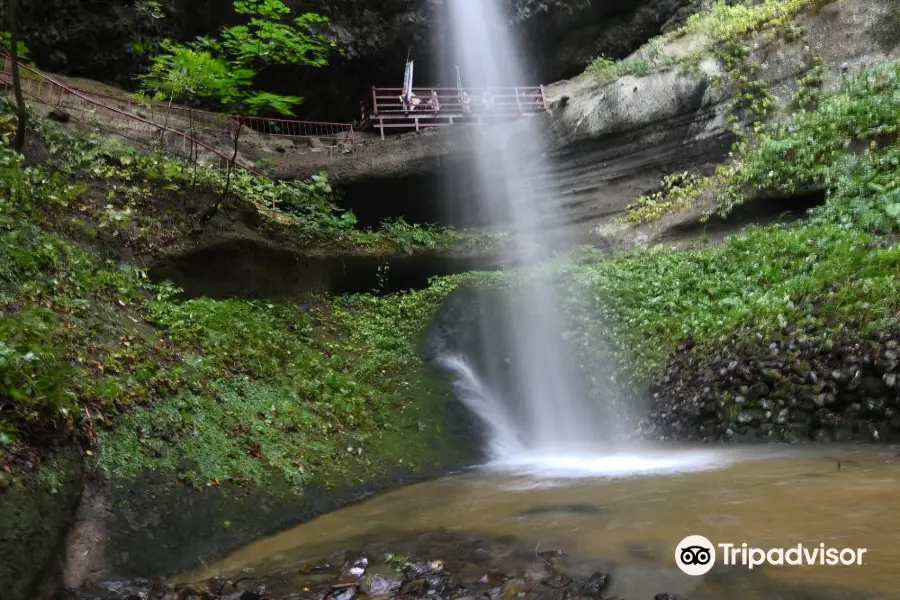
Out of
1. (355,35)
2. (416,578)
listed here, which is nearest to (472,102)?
(355,35)

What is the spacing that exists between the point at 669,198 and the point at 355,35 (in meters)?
11.7

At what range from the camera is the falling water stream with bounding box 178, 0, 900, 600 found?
3400 mm

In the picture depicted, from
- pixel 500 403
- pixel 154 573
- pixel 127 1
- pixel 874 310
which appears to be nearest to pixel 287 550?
pixel 154 573

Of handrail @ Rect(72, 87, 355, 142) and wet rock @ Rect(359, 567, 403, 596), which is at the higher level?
handrail @ Rect(72, 87, 355, 142)

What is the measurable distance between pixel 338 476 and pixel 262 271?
5.99 meters

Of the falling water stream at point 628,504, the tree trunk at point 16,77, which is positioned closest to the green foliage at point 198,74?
the tree trunk at point 16,77

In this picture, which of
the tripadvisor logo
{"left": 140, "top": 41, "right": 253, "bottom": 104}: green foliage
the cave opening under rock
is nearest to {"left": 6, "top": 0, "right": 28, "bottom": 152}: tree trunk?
{"left": 140, "top": 41, "right": 253, "bottom": 104}: green foliage

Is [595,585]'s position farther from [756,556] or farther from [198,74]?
[198,74]

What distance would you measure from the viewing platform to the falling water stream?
428 inches

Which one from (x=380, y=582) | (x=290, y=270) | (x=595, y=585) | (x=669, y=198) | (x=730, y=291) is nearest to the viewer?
(x=595, y=585)

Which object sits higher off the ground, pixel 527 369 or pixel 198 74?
pixel 198 74

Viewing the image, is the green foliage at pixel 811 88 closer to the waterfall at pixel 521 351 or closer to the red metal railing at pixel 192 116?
the waterfall at pixel 521 351

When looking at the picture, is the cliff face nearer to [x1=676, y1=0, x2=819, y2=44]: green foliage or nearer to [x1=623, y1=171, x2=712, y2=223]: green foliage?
[x1=676, y1=0, x2=819, y2=44]: green foliage

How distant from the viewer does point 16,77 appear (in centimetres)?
808
